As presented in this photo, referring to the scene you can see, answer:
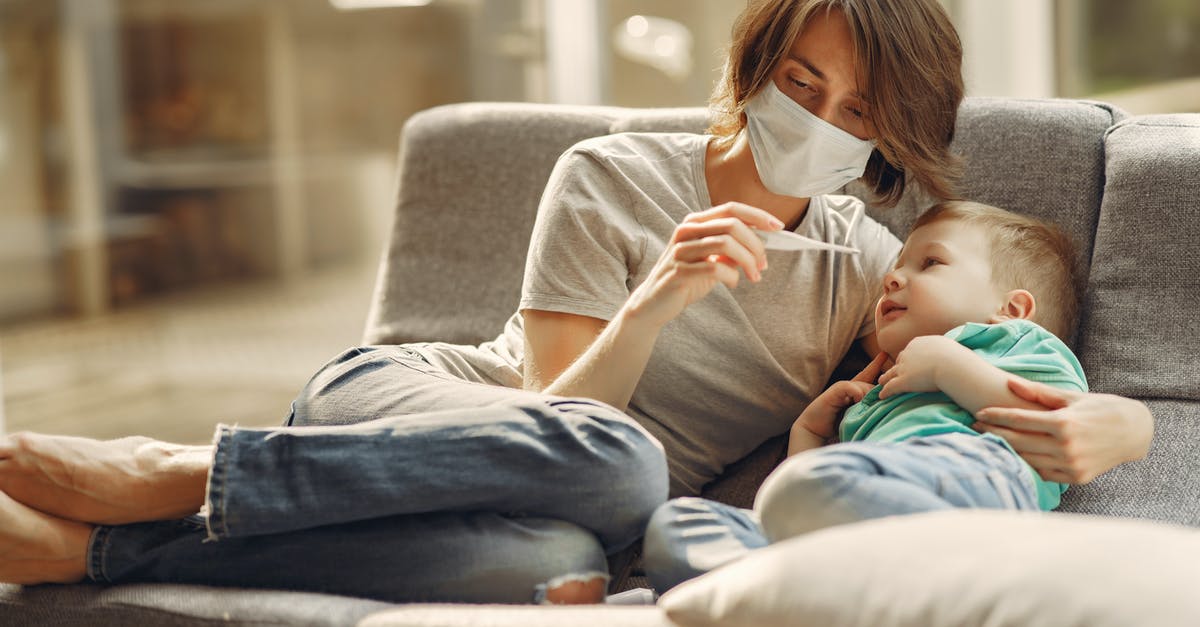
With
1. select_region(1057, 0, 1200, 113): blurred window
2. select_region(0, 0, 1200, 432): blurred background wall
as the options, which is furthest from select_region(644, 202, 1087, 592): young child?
select_region(0, 0, 1200, 432): blurred background wall

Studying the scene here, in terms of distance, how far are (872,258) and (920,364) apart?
0.28 m

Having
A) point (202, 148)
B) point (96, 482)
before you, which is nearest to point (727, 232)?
point (96, 482)

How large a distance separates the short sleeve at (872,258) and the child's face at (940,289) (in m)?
0.08

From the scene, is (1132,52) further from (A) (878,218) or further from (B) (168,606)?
(B) (168,606)

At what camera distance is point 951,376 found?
55.1 inches

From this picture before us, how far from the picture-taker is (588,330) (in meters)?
1.55

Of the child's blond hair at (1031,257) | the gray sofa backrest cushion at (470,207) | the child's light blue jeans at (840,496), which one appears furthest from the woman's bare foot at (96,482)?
the child's blond hair at (1031,257)

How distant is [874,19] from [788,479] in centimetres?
60

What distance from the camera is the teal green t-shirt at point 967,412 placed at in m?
1.40

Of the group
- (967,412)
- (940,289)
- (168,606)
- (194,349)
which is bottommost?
(194,349)

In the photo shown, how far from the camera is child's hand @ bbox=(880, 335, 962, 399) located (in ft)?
4.65

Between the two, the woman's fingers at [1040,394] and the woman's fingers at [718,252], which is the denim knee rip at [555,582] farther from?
the woman's fingers at [1040,394]

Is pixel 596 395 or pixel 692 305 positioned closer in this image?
pixel 596 395

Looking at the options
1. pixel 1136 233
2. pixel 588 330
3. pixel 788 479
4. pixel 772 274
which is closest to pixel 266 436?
pixel 588 330
